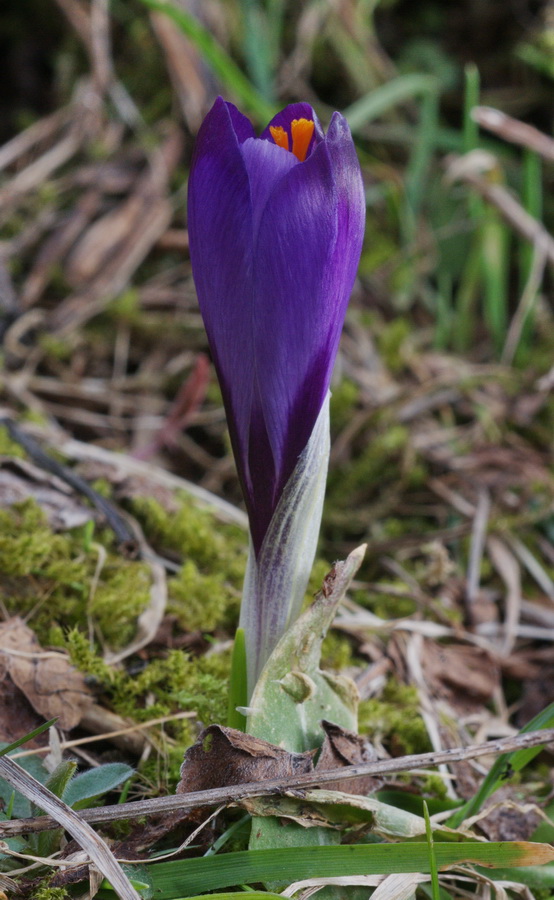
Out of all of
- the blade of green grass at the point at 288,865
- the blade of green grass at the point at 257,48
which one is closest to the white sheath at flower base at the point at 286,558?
the blade of green grass at the point at 288,865

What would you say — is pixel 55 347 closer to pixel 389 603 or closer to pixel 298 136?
pixel 389 603

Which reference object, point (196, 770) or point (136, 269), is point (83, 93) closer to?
point (136, 269)

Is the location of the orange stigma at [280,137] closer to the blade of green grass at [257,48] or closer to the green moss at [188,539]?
the green moss at [188,539]

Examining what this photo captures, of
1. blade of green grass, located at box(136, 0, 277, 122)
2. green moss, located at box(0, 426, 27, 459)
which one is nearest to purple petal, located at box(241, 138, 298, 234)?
green moss, located at box(0, 426, 27, 459)

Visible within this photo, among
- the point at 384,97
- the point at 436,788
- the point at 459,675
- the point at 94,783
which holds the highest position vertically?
the point at 384,97

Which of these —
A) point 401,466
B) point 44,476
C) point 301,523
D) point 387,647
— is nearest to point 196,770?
point 301,523

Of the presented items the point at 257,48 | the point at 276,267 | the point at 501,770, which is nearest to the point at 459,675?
the point at 501,770
